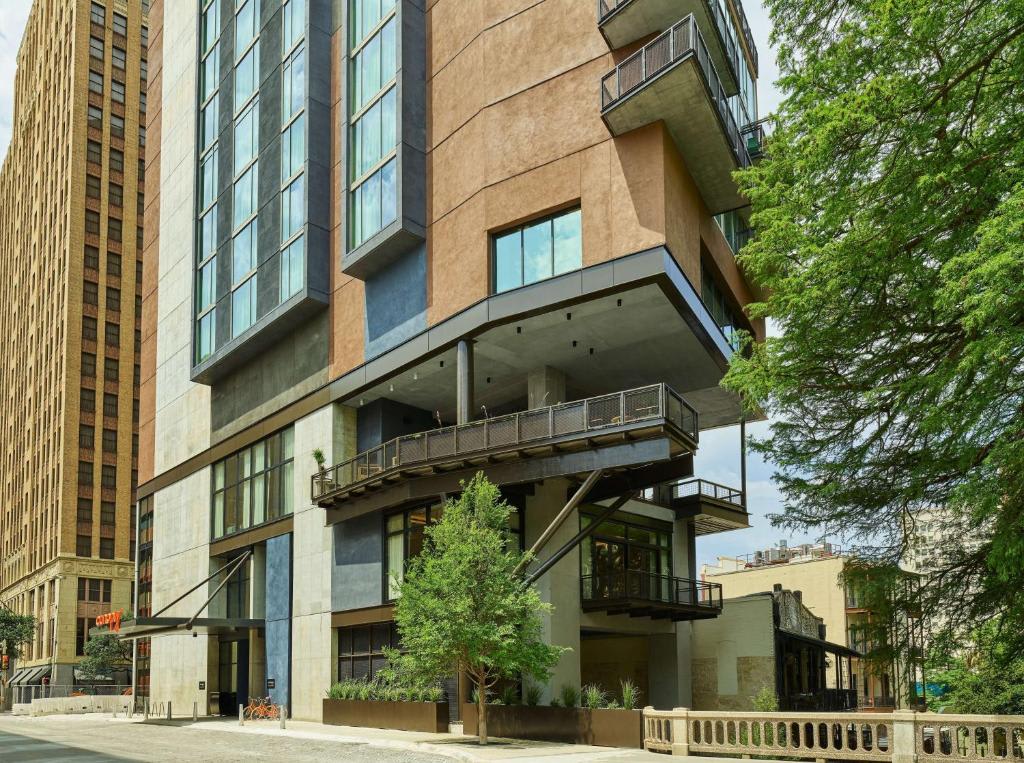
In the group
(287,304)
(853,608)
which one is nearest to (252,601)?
(287,304)

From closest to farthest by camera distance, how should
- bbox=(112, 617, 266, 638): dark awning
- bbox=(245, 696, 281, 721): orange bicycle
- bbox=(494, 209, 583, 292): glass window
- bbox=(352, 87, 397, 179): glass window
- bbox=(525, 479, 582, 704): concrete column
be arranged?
bbox=(494, 209, 583, 292): glass window < bbox=(525, 479, 582, 704): concrete column < bbox=(352, 87, 397, 179): glass window < bbox=(245, 696, 281, 721): orange bicycle < bbox=(112, 617, 266, 638): dark awning

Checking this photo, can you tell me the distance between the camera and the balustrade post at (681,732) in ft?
79.4

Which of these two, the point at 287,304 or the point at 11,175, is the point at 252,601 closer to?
the point at 287,304

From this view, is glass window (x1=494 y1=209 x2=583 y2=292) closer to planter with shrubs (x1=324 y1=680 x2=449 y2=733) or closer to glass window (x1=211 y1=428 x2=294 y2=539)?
planter with shrubs (x1=324 y1=680 x2=449 y2=733)

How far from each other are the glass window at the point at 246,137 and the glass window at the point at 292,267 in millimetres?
7889

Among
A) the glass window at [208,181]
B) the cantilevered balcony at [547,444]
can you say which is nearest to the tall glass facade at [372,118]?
the cantilevered balcony at [547,444]

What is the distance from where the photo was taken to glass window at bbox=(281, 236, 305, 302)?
45.2 meters

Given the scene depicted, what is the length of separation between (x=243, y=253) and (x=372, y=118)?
525 inches

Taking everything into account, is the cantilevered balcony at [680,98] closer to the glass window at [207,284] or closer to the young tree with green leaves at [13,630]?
the glass window at [207,284]

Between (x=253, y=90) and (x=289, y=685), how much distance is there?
29731 millimetres

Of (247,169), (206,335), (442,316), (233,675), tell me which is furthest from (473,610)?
(247,169)

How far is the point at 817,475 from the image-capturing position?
1811 cm

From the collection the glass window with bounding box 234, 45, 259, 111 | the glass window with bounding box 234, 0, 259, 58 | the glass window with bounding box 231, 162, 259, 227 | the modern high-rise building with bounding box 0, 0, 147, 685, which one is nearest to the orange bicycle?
the glass window with bounding box 231, 162, 259, 227

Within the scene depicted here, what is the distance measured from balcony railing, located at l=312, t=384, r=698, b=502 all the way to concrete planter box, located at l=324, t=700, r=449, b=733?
795cm
